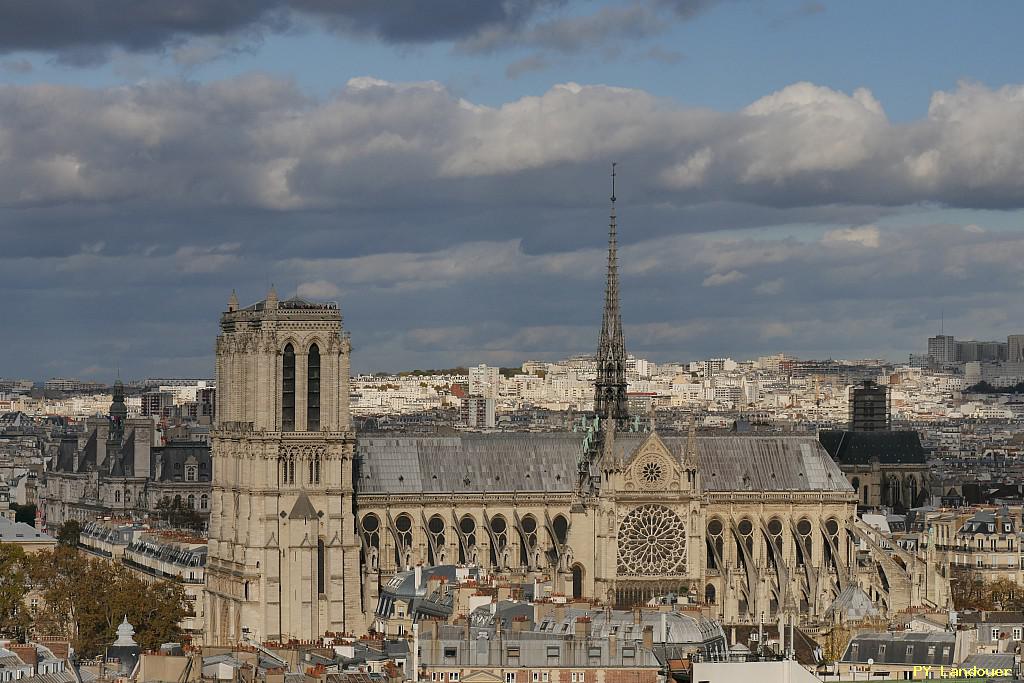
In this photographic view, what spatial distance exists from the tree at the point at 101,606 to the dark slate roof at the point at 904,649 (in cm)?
2652

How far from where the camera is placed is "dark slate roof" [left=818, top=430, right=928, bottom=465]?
601 feet

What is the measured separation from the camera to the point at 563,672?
87125 mm

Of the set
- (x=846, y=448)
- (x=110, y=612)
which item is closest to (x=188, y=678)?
(x=110, y=612)

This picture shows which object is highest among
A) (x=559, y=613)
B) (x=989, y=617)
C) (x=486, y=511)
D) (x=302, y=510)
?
(x=486, y=511)

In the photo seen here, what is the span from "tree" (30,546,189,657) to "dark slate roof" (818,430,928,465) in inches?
2549

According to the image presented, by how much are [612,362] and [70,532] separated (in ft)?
142

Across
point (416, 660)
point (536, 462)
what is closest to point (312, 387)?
point (536, 462)

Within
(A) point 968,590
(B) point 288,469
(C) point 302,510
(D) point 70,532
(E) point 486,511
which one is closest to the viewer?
(C) point 302,510

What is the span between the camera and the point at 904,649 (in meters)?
92.8

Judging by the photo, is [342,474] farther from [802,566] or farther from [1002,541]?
[1002,541]

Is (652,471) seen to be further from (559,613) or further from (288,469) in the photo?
(559,613)

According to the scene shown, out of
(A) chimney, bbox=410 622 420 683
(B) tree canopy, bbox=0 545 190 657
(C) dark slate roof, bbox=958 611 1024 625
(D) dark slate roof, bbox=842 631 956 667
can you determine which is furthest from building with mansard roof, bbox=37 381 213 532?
(A) chimney, bbox=410 622 420 683

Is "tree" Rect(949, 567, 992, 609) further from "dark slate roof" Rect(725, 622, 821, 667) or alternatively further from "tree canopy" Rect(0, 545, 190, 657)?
"tree canopy" Rect(0, 545, 190, 657)

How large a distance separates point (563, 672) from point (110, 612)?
30.1m
